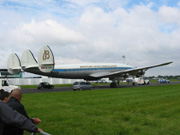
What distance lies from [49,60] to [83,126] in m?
20.8

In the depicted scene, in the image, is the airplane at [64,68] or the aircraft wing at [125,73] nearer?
the airplane at [64,68]

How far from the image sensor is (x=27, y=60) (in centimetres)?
3306

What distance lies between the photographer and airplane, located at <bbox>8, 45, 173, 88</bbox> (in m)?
28.3

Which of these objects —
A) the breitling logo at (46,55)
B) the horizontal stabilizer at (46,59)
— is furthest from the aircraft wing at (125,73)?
the breitling logo at (46,55)

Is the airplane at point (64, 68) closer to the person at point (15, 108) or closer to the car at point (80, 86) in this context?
the car at point (80, 86)

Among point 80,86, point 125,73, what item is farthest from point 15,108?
point 125,73

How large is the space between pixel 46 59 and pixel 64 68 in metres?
6.91

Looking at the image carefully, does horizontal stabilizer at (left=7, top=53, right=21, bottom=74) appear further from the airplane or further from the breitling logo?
the breitling logo

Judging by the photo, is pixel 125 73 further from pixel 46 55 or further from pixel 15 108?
pixel 15 108

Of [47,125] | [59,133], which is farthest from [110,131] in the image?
[47,125]

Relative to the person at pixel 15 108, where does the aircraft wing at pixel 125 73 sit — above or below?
above

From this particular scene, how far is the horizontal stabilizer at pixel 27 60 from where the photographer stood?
1291 inches

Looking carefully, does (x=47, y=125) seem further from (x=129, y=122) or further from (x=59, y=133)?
(x=129, y=122)

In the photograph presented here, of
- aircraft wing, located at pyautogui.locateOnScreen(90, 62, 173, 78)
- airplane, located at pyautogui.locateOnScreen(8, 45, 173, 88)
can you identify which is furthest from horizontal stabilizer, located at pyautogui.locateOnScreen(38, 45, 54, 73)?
aircraft wing, located at pyautogui.locateOnScreen(90, 62, 173, 78)
